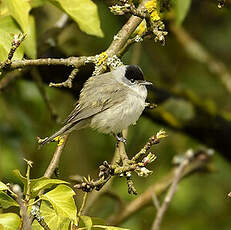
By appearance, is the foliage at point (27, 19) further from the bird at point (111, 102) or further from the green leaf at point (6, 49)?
the bird at point (111, 102)

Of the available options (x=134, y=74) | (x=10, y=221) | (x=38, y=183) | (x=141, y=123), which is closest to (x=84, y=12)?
(x=134, y=74)

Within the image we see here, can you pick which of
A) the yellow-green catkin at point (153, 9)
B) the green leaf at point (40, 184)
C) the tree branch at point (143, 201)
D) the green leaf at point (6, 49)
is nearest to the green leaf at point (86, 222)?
the green leaf at point (40, 184)

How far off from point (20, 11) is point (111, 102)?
3.49 ft

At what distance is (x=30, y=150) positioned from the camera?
655 cm

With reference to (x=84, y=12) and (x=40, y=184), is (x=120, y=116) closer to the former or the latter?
(x=84, y=12)

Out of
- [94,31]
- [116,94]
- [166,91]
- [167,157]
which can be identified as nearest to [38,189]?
[94,31]

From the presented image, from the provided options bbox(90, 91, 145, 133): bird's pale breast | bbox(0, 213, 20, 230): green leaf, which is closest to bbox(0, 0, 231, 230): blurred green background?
bbox(90, 91, 145, 133): bird's pale breast

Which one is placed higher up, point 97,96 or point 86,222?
point 86,222

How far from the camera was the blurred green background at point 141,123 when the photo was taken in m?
5.44

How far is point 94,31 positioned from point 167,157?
3.47m

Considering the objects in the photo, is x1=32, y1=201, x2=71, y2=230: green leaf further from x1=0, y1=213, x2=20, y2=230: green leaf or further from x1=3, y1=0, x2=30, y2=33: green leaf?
x1=3, y1=0, x2=30, y2=33: green leaf

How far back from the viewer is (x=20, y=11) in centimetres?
336

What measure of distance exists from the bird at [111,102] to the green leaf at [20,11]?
2.08ft

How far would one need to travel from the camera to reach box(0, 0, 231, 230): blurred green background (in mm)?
5438
